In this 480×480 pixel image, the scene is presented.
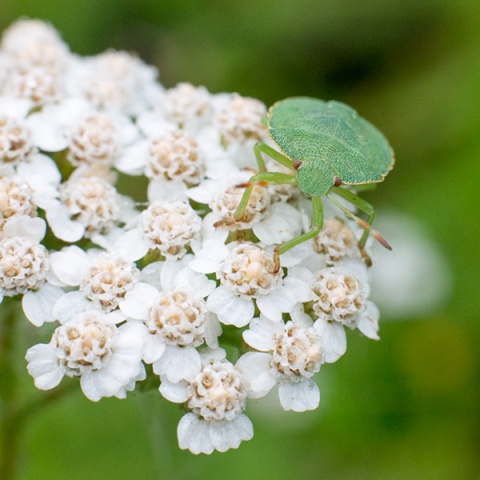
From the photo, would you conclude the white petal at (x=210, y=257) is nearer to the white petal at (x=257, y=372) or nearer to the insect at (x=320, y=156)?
the insect at (x=320, y=156)

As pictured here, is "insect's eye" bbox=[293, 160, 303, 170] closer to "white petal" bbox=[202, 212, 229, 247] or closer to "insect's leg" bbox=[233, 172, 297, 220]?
"insect's leg" bbox=[233, 172, 297, 220]

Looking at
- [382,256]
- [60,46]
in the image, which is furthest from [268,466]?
[60,46]

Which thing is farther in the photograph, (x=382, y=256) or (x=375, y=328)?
(x=382, y=256)

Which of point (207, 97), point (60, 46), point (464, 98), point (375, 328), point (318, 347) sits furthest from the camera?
point (464, 98)

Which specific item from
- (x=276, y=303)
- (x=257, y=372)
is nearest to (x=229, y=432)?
(x=257, y=372)

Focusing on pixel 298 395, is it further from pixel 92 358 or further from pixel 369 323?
pixel 92 358

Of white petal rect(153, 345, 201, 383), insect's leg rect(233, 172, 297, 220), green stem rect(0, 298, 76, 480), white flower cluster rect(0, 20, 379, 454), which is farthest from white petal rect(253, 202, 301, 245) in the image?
green stem rect(0, 298, 76, 480)

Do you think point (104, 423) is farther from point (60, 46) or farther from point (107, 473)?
point (60, 46)
